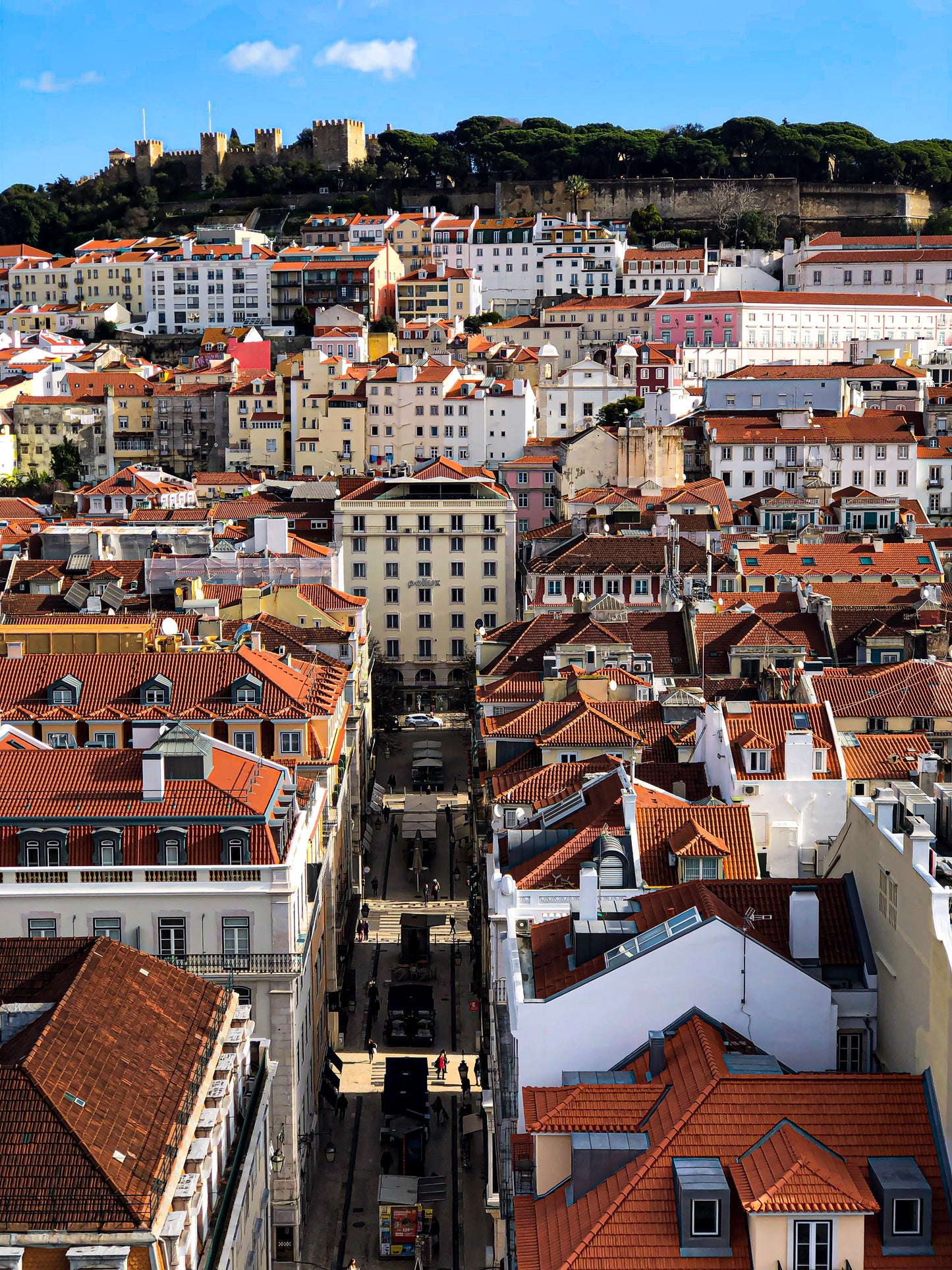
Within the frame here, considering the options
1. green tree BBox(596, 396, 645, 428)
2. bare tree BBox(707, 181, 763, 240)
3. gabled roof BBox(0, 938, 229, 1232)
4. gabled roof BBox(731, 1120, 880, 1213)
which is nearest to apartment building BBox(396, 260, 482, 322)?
bare tree BBox(707, 181, 763, 240)

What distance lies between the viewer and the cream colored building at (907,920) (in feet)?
73.0

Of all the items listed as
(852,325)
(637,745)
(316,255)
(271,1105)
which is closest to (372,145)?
(316,255)

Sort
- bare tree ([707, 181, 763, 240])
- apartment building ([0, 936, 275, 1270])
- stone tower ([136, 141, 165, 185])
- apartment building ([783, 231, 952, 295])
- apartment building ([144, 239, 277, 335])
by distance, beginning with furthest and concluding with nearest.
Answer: stone tower ([136, 141, 165, 185]), bare tree ([707, 181, 763, 240]), apartment building ([144, 239, 277, 335]), apartment building ([783, 231, 952, 295]), apartment building ([0, 936, 275, 1270])

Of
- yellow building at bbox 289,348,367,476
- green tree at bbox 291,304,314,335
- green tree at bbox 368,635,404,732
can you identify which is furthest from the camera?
green tree at bbox 291,304,314,335

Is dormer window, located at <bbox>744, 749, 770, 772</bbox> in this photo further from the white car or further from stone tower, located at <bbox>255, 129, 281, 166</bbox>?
stone tower, located at <bbox>255, 129, 281, 166</bbox>

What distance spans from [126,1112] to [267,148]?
184 m

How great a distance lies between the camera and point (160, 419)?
126 m

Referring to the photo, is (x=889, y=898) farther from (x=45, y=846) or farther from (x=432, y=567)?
(x=432, y=567)

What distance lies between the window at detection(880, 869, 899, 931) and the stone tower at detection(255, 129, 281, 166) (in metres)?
180

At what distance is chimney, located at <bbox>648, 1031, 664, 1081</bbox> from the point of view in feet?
78.7

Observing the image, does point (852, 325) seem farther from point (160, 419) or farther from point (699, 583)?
point (699, 583)

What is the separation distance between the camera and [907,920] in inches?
961

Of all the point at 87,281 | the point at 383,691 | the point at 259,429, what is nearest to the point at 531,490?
the point at 259,429

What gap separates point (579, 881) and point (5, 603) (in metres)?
34.8
